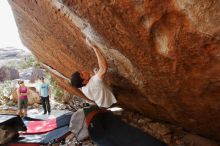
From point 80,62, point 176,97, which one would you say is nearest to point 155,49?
point 176,97

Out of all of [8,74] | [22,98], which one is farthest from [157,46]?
[8,74]

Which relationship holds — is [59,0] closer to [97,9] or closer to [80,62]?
[97,9]

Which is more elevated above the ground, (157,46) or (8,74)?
(8,74)

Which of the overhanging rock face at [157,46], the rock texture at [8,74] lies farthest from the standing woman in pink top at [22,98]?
the rock texture at [8,74]

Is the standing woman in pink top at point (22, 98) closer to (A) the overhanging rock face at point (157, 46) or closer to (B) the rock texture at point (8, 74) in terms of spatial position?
→ (A) the overhanging rock face at point (157, 46)

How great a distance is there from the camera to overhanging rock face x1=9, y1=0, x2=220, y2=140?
2266mm

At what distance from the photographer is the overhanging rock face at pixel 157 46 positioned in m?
2.27

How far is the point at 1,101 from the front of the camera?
11.7 meters

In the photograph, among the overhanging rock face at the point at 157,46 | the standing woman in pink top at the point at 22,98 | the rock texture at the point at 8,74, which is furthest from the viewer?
the rock texture at the point at 8,74

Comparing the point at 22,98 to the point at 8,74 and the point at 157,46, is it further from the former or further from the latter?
the point at 8,74

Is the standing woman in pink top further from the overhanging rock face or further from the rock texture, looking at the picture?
the rock texture

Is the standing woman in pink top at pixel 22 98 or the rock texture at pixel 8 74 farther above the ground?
the rock texture at pixel 8 74

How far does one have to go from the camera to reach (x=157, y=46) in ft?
9.01

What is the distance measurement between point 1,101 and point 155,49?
10224mm
